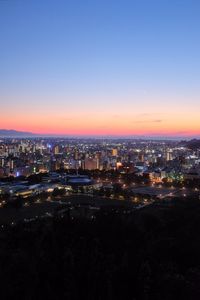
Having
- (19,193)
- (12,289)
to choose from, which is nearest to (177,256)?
(12,289)

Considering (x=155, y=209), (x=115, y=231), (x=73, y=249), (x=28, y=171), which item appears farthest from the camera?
(x=28, y=171)

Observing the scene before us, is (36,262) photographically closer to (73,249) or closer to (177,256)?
(73,249)

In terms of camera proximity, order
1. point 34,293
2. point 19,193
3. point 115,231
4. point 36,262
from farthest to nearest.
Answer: point 19,193 → point 115,231 → point 36,262 → point 34,293

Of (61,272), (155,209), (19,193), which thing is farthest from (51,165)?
(61,272)

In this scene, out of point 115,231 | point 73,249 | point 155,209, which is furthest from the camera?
point 155,209

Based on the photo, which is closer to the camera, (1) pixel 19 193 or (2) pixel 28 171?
(1) pixel 19 193

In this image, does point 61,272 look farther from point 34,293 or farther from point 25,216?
point 25,216
